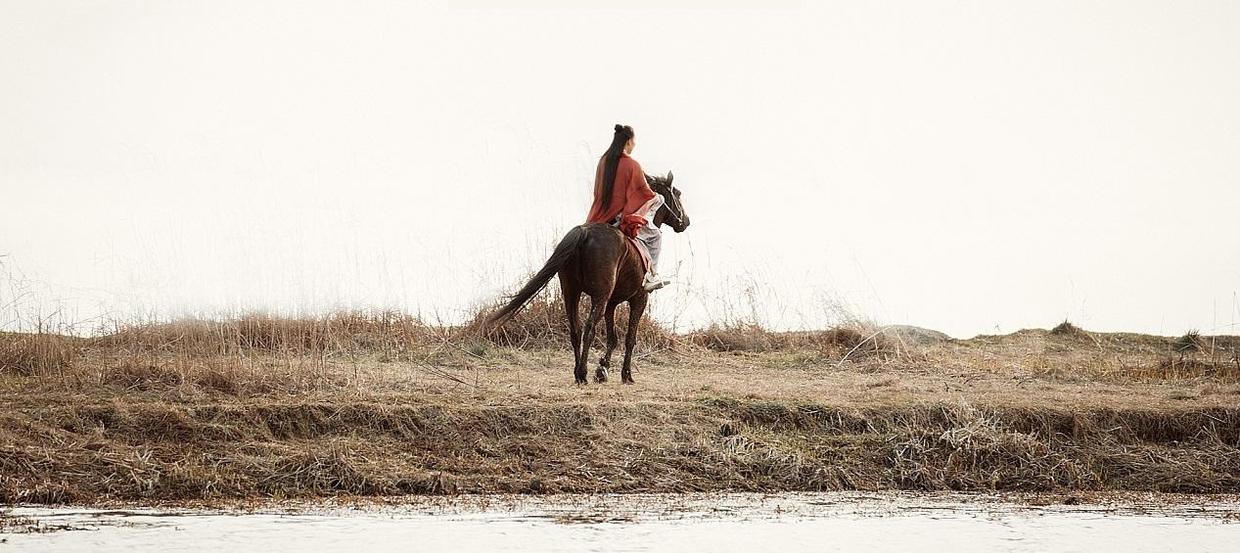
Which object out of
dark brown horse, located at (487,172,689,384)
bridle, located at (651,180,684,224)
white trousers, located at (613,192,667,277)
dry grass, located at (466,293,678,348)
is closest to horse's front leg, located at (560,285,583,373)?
dark brown horse, located at (487,172,689,384)

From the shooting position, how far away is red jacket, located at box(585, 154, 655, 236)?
39.9ft

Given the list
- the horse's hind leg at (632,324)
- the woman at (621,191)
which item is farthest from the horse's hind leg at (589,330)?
the woman at (621,191)

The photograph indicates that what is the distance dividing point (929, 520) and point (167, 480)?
4263 millimetres

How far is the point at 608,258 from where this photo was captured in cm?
1177

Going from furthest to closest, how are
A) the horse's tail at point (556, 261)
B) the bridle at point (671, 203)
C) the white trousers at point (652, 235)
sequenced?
1. the bridle at point (671, 203)
2. the white trousers at point (652, 235)
3. the horse's tail at point (556, 261)

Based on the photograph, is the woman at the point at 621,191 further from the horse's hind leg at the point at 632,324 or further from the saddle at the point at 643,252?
the horse's hind leg at the point at 632,324

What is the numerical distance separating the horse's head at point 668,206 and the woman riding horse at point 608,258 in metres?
0.18

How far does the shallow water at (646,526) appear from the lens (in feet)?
21.7

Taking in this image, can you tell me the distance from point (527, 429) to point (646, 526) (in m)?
2.42

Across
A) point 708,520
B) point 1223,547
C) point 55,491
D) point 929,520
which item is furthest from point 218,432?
point 1223,547

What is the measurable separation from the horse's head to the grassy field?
1399 mm

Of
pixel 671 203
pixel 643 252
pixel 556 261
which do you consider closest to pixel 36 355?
pixel 556 261

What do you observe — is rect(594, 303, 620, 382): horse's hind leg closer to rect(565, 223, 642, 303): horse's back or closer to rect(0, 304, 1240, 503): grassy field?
rect(0, 304, 1240, 503): grassy field

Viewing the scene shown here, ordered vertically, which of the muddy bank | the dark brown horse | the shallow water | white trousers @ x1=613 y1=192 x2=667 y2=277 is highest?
white trousers @ x1=613 y1=192 x2=667 y2=277
